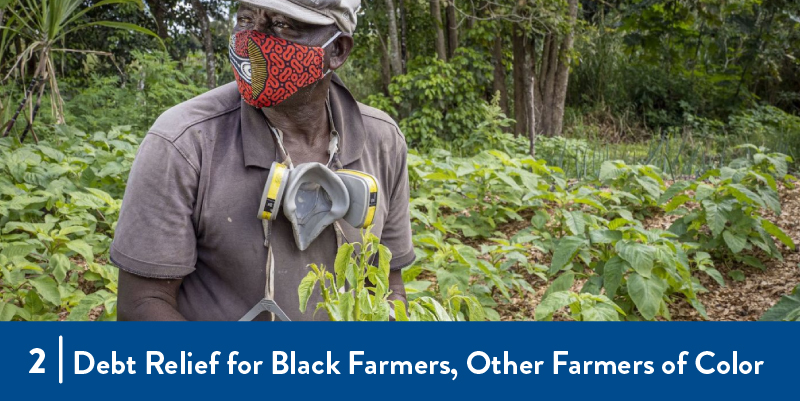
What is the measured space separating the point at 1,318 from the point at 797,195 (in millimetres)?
5443

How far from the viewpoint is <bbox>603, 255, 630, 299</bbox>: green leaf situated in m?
3.43

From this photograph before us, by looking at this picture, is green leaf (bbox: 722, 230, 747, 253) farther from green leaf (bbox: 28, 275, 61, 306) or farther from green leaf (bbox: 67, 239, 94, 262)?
green leaf (bbox: 28, 275, 61, 306)

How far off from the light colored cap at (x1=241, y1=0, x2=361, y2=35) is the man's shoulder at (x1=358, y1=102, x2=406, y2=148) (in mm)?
264

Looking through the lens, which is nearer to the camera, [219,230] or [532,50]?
[219,230]

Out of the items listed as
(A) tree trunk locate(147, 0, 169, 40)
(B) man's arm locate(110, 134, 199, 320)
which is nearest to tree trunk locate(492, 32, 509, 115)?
(A) tree trunk locate(147, 0, 169, 40)

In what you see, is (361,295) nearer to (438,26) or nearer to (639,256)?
(639,256)

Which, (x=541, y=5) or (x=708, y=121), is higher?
(x=541, y=5)

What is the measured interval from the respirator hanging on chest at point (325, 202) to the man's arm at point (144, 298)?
0.96 feet

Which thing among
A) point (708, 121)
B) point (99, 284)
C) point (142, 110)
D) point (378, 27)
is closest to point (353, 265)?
point (99, 284)

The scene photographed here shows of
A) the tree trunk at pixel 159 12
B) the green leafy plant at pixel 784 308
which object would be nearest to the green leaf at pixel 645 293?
the green leafy plant at pixel 784 308

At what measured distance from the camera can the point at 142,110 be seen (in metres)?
7.89

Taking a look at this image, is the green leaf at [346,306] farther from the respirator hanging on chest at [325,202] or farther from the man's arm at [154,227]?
the man's arm at [154,227]

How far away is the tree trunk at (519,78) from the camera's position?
11.4m

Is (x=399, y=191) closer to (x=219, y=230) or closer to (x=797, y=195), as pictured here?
(x=219, y=230)
